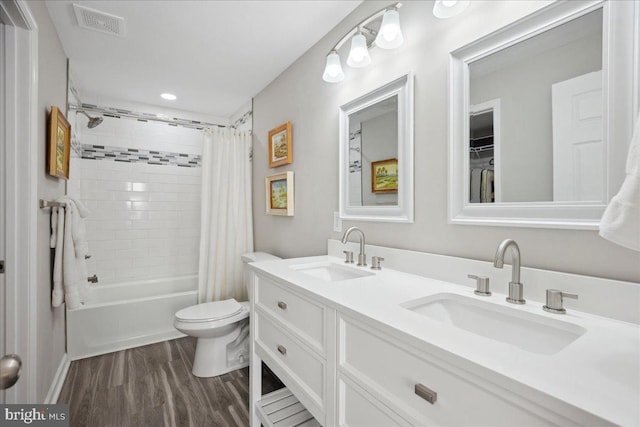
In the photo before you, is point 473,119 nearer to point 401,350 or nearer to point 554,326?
point 554,326

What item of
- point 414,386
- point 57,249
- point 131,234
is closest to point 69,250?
point 57,249

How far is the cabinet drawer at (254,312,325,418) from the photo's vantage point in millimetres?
1024

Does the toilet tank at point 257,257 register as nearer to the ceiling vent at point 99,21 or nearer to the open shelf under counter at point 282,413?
the open shelf under counter at point 282,413

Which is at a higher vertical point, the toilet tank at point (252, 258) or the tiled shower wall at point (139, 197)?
the tiled shower wall at point (139, 197)

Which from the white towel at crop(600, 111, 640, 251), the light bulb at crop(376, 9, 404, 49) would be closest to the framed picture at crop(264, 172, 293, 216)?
the light bulb at crop(376, 9, 404, 49)

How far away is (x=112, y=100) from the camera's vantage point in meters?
3.08

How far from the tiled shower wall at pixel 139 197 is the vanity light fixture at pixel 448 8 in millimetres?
3070

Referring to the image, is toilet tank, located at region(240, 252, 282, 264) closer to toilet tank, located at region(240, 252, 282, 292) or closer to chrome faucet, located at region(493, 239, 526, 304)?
toilet tank, located at region(240, 252, 282, 292)

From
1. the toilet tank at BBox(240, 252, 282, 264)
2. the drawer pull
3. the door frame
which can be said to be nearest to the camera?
the drawer pull

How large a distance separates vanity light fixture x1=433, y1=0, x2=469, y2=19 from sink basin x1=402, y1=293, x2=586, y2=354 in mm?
1039

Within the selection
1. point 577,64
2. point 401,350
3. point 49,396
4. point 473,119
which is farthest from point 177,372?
point 577,64

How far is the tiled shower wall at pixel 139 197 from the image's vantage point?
3002mm

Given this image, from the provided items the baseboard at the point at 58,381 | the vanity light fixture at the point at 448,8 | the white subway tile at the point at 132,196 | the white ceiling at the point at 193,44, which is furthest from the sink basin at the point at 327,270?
the white subway tile at the point at 132,196

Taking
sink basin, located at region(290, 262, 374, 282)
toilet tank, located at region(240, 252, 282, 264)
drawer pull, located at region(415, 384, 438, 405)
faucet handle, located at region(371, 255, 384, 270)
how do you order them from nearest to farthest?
drawer pull, located at region(415, 384, 438, 405)
faucet handle, located at region(371, 255, 384, 270)
sink basin, located at region(290, 262, 374, 282)
toilet tank, located at region(240, 252, 282, 264)
